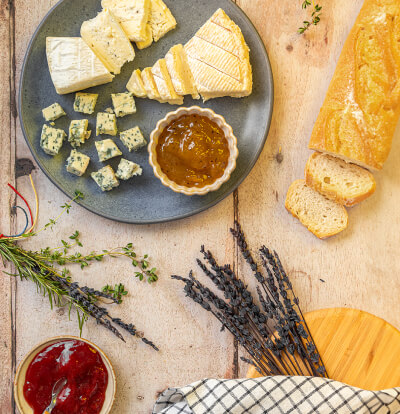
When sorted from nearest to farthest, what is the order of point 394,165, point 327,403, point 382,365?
point 327,403, point 382,365, point 394,165

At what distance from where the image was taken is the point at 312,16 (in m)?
2.49

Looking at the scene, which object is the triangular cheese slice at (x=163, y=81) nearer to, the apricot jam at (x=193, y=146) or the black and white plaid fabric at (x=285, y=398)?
the apricot jam at (x=193, y=146)

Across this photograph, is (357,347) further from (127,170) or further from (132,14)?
(132,14)

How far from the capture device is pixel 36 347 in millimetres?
2271

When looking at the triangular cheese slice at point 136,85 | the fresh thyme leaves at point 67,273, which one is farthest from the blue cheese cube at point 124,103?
the fresh thyme leaves at point 67,273

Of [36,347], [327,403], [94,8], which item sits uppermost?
[94,8]

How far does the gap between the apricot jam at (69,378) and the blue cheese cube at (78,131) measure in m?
1.10

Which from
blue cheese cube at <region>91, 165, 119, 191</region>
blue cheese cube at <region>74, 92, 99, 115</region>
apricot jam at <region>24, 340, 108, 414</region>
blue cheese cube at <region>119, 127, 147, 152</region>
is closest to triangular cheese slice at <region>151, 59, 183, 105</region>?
blue cheese cube at <region>119, 127, 147, 152</region>

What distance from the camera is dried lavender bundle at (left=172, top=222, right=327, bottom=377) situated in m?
2.30

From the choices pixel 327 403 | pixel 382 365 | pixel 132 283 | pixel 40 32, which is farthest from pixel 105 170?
pixel 382 365

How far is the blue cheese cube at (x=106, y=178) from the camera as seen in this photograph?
95.3 inches

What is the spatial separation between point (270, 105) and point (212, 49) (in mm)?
435

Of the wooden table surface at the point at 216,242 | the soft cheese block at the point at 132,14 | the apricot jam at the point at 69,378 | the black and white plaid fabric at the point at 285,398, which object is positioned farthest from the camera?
the wooden table surface at the point at 216,242

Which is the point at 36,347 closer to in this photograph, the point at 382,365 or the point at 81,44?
the point at 81,44
